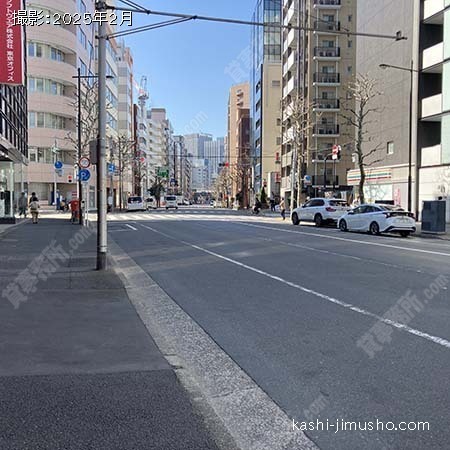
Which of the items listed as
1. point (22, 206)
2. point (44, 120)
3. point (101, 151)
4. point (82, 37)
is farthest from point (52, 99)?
point (101, 151)

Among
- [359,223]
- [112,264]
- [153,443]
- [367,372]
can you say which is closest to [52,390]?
[153,443]

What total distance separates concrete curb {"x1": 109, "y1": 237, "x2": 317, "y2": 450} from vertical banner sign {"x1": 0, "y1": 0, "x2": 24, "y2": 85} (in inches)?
553

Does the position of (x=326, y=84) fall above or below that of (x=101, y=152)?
above

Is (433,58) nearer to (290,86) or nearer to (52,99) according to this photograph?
(290,86)

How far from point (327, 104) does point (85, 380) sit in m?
66.6

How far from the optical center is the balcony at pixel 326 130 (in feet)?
223

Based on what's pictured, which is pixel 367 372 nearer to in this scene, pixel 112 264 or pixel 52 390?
pixel 52 390

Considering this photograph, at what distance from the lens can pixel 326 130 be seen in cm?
6825

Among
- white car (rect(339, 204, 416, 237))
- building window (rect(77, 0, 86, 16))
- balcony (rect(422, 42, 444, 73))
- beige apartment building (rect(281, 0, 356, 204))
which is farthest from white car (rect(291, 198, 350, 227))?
building window (rect(77, 0, 86, 16))

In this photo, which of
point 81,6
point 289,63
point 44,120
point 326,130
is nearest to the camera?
point 44,120

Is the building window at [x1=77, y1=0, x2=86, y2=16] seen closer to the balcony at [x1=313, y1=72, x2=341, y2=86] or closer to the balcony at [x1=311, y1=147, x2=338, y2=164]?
the balcony at [x1=313, y1=72, x2=341, y2=86]

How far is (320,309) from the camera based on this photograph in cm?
827

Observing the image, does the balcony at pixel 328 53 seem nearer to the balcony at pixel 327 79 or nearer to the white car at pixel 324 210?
the balcony at pixel 327 79

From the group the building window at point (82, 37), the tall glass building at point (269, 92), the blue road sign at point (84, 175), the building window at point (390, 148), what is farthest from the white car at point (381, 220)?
the tall glass building at point (269, 92)
